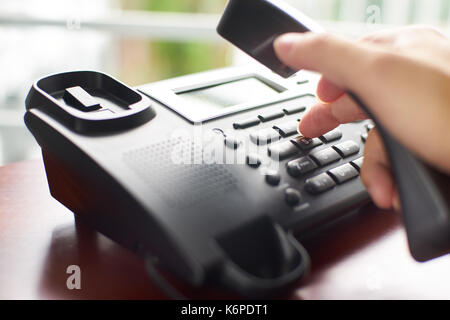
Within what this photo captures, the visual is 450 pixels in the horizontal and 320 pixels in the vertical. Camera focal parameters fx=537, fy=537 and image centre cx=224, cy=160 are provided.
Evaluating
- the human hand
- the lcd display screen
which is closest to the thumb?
the human hand

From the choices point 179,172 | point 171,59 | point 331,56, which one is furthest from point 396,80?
point 171,59

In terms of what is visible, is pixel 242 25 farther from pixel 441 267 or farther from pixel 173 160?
pixel 441 267

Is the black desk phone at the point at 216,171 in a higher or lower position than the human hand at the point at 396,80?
lower

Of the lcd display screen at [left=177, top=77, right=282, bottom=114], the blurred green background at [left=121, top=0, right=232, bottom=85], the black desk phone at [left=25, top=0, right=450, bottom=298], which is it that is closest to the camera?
the black desk phone at [left=25, top=0, right=450, bottom=298]

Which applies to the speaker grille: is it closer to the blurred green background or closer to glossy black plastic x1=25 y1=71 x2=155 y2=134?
glossy black plastic x1=25 y1=71 x2=155 y2=134

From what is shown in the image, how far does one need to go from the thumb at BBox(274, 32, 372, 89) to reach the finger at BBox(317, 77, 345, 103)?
0.06 m

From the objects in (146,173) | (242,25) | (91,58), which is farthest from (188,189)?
(91,58)

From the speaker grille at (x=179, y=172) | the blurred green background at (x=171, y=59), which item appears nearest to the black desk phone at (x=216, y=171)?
the speaker grille at (x=179, y=172)

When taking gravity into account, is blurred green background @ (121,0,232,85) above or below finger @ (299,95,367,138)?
below

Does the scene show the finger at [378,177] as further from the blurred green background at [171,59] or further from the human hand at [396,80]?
the blurred green background at [171,59]

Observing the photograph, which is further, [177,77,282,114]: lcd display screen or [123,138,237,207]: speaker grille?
[177,77,282,114]: lcd display screen

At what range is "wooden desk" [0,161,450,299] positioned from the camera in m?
0.35

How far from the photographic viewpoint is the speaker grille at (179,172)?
0.33 meters

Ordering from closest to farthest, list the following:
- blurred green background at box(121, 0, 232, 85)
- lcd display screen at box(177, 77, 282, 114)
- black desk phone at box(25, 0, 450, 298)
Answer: black desk phone at box(25, 0, 450, 298) < lcd display screen at box(177, 77, 282, 114) < blurred green background at box(121, 0, 232, 85)
